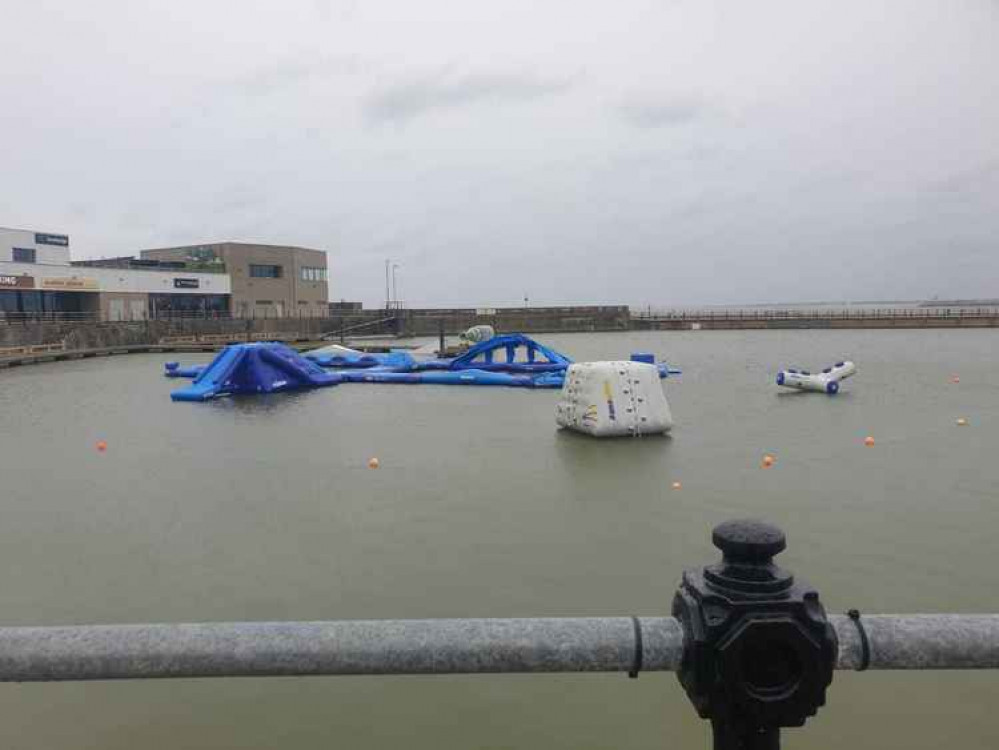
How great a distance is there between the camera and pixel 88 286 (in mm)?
51375

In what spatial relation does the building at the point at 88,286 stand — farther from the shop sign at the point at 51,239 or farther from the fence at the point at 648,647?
the fence at the point at 648,647

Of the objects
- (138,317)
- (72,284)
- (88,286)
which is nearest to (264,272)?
(138,317)

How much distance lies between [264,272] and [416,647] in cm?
6682

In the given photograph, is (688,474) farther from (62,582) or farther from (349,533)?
(62,582)

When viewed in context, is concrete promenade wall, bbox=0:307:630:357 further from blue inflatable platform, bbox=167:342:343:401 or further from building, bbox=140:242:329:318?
blue inflatable platform, bbox=167:342:343:401

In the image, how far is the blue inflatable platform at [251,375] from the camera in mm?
22125

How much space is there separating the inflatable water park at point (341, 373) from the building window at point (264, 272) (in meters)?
32.8

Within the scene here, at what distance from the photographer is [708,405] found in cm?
1967

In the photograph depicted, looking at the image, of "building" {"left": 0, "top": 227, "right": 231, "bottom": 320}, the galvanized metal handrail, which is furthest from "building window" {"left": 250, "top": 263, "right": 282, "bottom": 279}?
the galvanized metal handrail

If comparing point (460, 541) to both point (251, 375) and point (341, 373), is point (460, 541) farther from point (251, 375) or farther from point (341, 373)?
point (341, 373)

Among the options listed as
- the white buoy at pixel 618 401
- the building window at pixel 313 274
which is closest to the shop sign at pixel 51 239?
the building window at pixel 313 274

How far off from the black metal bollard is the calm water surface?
2916 mm

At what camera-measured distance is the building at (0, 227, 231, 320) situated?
47.5m

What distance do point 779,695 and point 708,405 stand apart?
18779 mm
